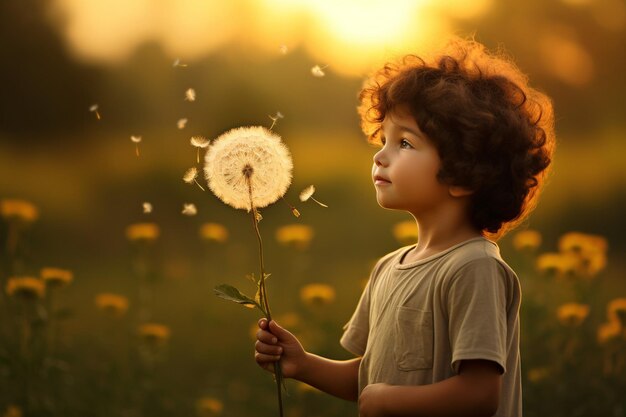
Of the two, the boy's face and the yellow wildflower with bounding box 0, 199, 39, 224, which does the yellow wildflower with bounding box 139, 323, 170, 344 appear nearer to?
the yellow wildflower with bounding box 0, 199, 39, 224

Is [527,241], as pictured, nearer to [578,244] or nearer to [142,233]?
[578,244]

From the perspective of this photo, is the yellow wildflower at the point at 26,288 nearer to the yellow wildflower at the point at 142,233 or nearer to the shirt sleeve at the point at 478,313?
the yellow wildflower at the point at 142,233

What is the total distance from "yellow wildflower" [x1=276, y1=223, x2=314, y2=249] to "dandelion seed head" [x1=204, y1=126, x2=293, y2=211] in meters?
1.20

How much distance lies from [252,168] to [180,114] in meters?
1.69

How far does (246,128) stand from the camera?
1.49 m

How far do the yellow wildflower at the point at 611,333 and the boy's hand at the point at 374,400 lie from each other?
4.67 ft

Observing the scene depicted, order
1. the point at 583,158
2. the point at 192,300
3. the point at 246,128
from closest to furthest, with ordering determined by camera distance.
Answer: the point at 246,128, the point at 192,300, the point at 583,158

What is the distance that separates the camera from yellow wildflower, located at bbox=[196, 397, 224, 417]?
2506 mm

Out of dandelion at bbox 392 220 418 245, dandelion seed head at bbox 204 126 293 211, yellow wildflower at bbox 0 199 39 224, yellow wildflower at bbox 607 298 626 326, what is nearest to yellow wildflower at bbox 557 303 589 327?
yellow wildflower at bbox 607 298 626 326

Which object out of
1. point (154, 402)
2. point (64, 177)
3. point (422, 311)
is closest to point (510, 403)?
point (422, 311)

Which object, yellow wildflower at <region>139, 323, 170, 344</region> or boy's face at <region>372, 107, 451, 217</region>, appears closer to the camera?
boy's face at <region>372, 107, 451, 217</region>

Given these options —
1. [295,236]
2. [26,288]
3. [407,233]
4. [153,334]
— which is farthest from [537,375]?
[26,288]

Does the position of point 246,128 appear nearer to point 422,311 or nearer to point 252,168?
point 252,168

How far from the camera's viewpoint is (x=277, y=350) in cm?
146
